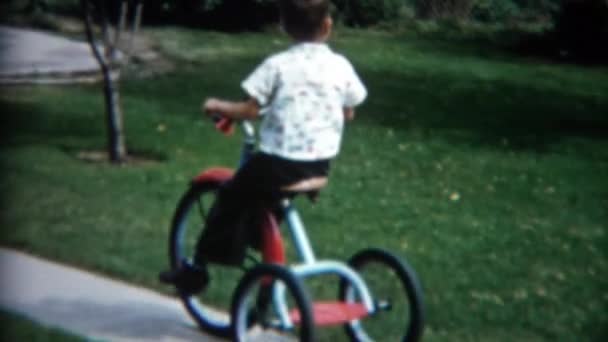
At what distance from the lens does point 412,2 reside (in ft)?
75.7

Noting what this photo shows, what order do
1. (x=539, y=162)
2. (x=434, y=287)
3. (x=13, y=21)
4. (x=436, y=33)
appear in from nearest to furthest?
(x=434, y=287) → (x=539, y=162) → (x=13, y=21) → (x=436, y=33)

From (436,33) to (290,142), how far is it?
16.6 m

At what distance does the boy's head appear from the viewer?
475cm

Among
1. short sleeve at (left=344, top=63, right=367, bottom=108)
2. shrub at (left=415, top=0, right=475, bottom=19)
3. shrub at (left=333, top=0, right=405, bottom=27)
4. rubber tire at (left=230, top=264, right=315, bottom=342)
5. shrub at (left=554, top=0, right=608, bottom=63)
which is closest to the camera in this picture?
rubber tire at (left=230, top=264, right=315, bottom=342)

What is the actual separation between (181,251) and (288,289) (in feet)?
3.80

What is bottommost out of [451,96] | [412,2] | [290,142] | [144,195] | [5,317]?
[412,2]

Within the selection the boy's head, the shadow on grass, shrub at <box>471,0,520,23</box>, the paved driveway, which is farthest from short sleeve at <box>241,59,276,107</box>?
shrub at <box>471,0,520,23</box>

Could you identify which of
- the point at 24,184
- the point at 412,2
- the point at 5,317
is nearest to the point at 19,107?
the point at 24,184

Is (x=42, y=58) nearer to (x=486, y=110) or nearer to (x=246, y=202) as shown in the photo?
(x=486, y=110)

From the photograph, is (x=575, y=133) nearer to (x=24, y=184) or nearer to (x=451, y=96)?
(x=451, y=96)

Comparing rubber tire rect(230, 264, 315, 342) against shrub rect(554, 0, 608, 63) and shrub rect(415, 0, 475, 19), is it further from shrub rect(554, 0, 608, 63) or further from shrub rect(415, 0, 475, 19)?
shrub rect(415, 0, 475, 19)

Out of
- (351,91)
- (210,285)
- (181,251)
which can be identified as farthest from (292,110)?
(210,285)

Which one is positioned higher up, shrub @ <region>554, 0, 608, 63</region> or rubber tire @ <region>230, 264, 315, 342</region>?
rubber tire @ <region>230, 264, 315, 342</region>

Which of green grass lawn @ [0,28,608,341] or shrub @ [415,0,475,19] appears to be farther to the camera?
shrub @ [415,0,475,19]
